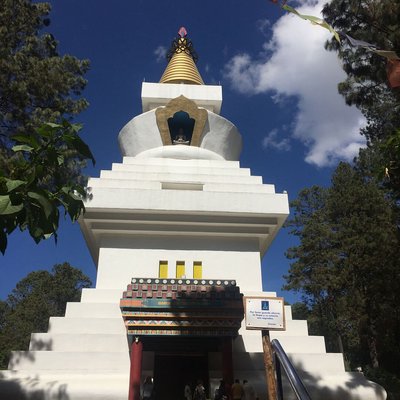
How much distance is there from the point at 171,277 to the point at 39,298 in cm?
3693

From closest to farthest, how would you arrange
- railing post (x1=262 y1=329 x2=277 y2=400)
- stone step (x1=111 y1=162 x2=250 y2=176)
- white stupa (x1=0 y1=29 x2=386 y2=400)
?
railing post (x1=262 y1=329 x2=277 y2=400), white stupa (x1=0 y1=29 x2=386 y2=400), stone step (x1=111 y1=162 x2=250 y2=176)

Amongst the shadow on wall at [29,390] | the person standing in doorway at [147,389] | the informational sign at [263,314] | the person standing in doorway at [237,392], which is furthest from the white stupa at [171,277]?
the informational sign at [263,314]

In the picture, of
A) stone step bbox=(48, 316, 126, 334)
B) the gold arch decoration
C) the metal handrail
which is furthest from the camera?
the gold arch decoration

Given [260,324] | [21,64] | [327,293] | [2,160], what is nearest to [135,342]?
[260,324]

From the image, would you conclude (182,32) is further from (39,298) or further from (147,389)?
(39,298)

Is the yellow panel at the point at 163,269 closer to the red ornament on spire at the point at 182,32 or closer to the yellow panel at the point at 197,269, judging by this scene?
the yellow panel at the point at 197,269

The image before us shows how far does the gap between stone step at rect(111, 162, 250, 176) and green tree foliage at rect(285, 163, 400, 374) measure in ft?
22.4

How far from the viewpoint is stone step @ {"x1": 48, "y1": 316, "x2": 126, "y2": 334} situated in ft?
37.4

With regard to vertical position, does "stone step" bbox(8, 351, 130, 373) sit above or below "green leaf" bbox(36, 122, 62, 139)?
below

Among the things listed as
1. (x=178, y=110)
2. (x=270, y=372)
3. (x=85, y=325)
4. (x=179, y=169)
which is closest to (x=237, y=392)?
(x=270, y=372)

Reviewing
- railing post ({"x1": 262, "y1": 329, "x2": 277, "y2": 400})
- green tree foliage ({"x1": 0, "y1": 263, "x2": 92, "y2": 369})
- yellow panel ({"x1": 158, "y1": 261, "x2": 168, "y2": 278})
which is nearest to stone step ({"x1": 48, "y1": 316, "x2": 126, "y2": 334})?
yellow panel ({"x1": 158, "y1": 261, "x2": 168, "y2": 278})

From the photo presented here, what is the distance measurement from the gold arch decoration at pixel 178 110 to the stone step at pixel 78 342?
881 cm

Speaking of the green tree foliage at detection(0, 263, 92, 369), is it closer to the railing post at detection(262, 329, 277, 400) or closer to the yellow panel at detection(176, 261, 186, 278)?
the yellow panel at detection(176, 261, 186, 278)

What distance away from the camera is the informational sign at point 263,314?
8664 mm
